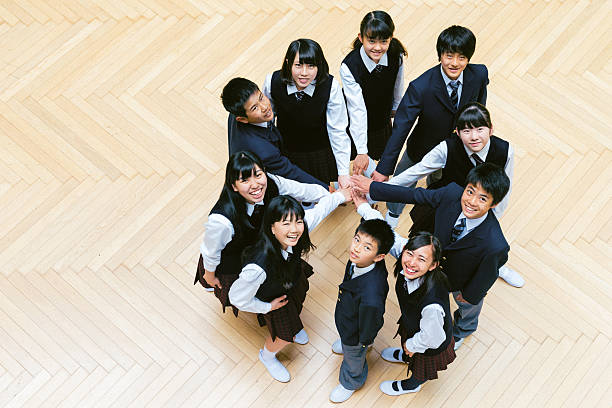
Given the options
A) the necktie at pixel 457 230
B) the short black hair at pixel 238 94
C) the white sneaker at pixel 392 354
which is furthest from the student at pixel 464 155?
the short black hair at pixel 238 94

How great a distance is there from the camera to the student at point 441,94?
301cm

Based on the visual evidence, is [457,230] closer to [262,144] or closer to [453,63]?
[453,63]

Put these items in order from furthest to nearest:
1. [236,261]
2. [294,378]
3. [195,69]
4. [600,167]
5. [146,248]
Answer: [195,69]
[600,167]
[146,248]
[294,378]
[236,261]

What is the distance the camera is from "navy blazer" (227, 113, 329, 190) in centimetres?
300

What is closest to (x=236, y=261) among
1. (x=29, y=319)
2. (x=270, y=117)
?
(x=270, y=117)

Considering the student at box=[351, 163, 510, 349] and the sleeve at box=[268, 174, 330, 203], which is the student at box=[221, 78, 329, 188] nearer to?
the sleeve at box=[268, 174, 330, 203]

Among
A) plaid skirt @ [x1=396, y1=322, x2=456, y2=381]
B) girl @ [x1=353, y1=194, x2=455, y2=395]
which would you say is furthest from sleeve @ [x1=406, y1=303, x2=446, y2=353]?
plaid skirt @ [x1=396, y1=322, x2=456, y2=381]

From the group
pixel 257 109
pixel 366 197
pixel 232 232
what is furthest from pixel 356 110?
pixel 232 232

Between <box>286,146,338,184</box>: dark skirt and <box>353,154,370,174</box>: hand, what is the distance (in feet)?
0.38

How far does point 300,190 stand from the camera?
10.2 ft

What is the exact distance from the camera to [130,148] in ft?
13.6

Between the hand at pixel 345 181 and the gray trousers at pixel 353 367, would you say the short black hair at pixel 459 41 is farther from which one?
the gray trousers at pixel 353 367

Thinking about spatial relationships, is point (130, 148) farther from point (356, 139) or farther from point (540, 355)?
point (540, 355)

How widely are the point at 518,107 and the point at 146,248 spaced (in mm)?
2673
